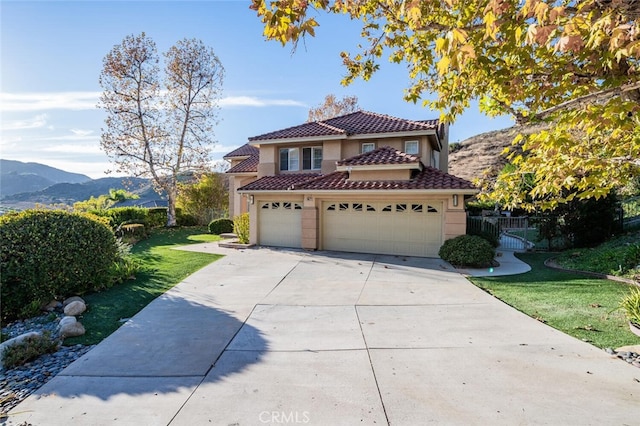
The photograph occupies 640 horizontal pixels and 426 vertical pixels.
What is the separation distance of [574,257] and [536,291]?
5.36 metres

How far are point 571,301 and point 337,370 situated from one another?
19.3ft

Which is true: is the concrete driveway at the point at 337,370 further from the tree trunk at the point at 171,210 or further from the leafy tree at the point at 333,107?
the leafy tree at the point at 333,107

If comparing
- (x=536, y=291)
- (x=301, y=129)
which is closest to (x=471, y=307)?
(x=536, y=291)

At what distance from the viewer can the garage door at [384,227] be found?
41.5 feet

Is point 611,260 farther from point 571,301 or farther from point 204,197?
point 204,197

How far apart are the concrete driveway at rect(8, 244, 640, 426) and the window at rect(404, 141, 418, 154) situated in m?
9.03

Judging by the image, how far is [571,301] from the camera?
6.90m

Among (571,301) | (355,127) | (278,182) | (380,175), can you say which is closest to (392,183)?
(380,175)

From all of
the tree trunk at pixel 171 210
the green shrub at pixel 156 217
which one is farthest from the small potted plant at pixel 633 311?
the tree trunk at pixel 171 210

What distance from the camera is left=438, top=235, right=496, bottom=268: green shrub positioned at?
1065 cm

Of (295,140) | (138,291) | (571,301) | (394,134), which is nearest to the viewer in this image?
(571,301)

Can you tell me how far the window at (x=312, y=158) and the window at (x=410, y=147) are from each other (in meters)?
4.29

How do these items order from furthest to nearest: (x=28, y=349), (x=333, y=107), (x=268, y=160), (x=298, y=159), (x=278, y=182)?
(x=333, y=107)
(x=268, y=160)
(x=298, y=159)
(x=278, y=182)
(x=28, y=349)

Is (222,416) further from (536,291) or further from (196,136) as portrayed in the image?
(196,136)
